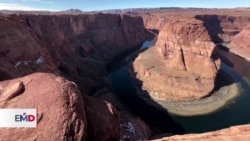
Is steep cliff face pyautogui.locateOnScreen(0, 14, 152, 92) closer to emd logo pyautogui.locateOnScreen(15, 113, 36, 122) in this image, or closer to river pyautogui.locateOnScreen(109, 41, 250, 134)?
river pyautogui.locateOnScreen(109, 41, 250, 134)

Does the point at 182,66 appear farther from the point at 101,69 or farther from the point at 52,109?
the point at 52,109

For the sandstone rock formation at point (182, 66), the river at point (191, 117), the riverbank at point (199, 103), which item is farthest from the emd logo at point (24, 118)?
the sandstone rock formation at point (182, 66)

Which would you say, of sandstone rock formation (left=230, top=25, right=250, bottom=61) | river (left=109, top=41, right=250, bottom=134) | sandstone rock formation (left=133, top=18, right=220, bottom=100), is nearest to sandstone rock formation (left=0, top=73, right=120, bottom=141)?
river (left=109, top=41, right=250, bottom=134)

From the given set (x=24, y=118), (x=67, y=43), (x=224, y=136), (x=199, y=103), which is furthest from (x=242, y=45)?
(x=24, y=118)

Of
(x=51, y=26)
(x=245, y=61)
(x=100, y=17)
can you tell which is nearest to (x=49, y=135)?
(x=51, y=26)

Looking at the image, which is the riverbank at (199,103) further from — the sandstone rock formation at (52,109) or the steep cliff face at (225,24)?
the steep cliff face at (225,24)

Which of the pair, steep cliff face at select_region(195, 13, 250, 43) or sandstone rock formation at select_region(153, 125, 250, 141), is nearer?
sandstone rock formation at select_region(153, 125, 250, 141)
